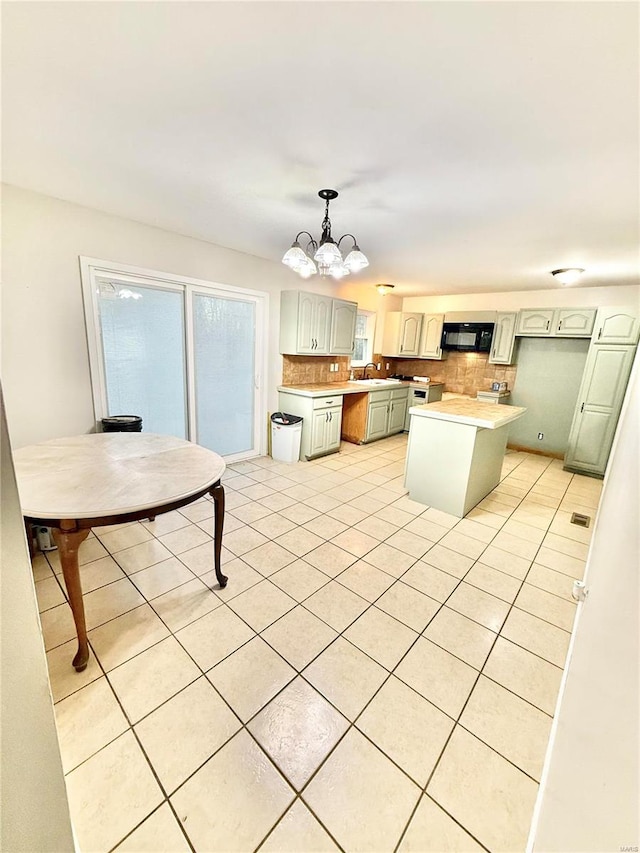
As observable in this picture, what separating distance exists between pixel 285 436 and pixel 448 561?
2.45 metres

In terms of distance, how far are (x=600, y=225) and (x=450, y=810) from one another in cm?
345

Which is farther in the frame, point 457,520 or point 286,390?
point 286,390

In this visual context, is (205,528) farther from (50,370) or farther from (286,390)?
(286,390)

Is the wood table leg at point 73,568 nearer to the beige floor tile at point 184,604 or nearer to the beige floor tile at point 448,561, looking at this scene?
the beige floor tile at point 184,604

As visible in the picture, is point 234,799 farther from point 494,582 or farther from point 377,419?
point 377,419

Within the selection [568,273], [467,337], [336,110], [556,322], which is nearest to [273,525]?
[336,110]

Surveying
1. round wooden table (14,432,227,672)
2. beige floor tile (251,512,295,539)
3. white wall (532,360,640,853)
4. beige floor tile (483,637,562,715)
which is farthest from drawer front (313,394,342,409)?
white wall (532,360,640,853)

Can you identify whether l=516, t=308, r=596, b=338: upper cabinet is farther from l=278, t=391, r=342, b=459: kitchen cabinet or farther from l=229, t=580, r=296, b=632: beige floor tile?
l=229, t=580, r=296, b=632: beige floor tile

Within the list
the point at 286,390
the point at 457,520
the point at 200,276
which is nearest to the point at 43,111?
the point at 200,276

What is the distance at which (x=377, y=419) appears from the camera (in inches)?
213

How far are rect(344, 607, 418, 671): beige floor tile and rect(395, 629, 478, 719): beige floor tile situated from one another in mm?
47

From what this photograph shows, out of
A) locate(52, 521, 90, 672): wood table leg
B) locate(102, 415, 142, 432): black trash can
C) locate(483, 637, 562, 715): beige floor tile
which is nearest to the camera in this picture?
locate(52, 521, 90, 672): wood table leg

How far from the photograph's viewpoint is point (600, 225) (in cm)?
247

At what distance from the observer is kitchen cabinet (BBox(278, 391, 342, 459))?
4316 mm
